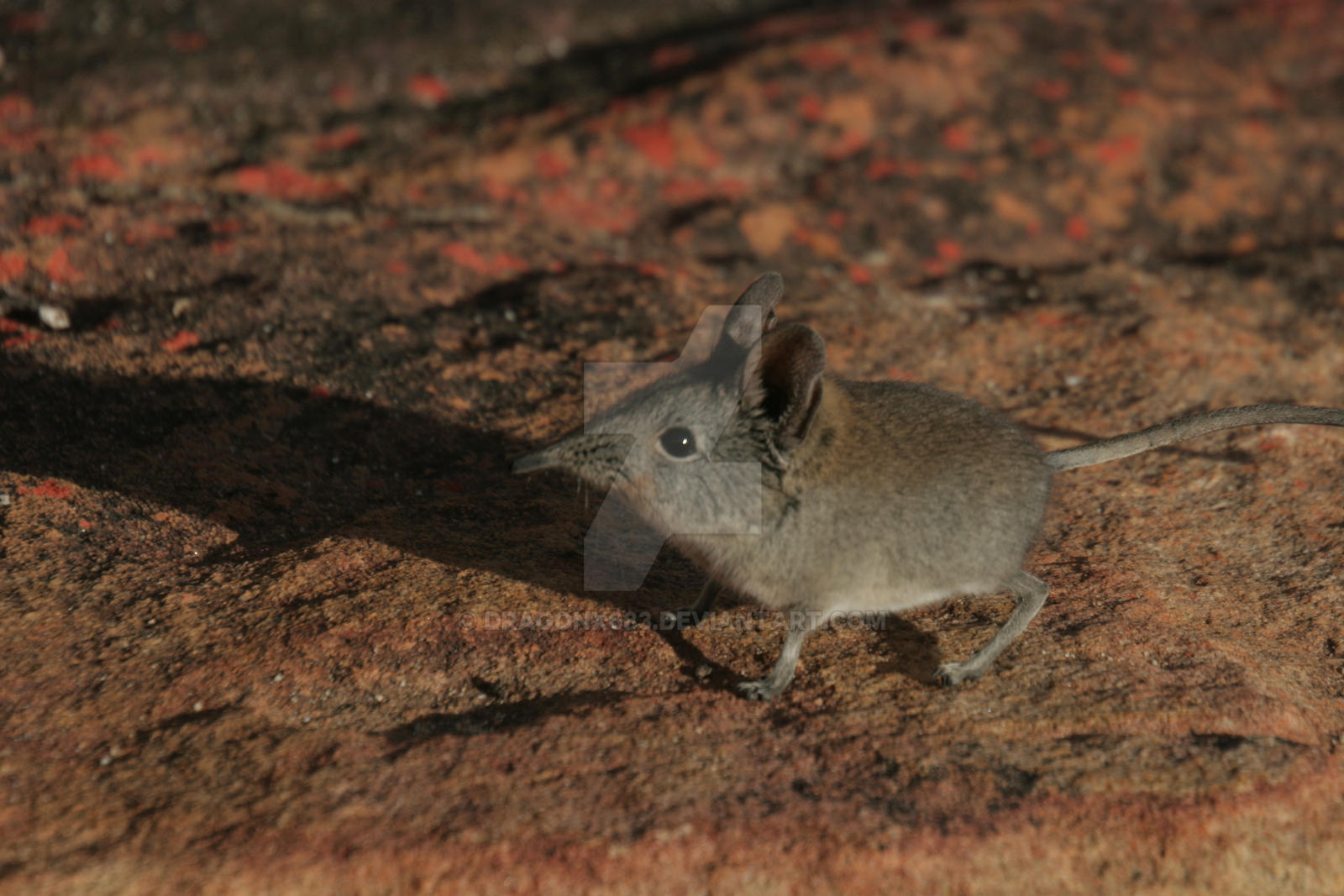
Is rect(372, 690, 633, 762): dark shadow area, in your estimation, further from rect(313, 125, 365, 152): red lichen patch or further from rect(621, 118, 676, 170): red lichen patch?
rect(313, 125, 365, 152): red lichen patch

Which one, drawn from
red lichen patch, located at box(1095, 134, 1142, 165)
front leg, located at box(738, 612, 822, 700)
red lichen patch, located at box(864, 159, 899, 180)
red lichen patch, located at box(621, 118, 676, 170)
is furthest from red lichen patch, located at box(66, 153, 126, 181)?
red lichen patch, located at box(1095, 134, 1142, 165)

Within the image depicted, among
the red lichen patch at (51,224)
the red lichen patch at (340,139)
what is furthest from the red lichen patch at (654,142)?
the red lichen patch at (51,224)

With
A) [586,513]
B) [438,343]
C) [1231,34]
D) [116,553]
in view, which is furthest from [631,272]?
[1231,34]

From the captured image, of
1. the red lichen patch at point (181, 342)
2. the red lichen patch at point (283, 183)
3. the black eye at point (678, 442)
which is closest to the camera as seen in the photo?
the black eye at point (678, 442)

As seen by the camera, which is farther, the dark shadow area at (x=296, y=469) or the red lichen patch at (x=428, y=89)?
the red lichen patch at (x=428, y=89)

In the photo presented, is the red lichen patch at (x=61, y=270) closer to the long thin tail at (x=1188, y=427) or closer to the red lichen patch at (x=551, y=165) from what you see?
the red lichen patch at (x=551, y=165)

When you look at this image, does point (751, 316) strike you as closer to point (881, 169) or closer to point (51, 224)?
point (881, 169)

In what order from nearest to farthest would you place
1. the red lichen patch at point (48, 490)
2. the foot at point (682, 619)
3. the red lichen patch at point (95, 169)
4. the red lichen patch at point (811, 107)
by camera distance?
the foot at point (682, 619), the red lichen patch at point (48, 490), the red lichen patch at point (95, 169), the red lichen patch at point (811, 107)
